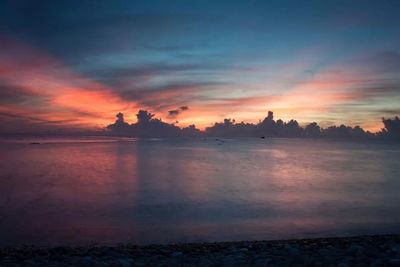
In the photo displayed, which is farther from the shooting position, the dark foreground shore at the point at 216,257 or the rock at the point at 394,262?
the dark foreground shore at the point at 216,257

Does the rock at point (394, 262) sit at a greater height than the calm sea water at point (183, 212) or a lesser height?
greater

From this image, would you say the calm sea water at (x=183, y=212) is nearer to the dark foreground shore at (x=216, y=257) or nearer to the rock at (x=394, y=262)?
the dark foreground shore at (x=216, y=257)

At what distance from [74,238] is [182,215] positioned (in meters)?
7.79

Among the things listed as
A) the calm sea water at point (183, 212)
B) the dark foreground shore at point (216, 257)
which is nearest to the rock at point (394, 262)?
the dark foreground shore at point (216, 257)

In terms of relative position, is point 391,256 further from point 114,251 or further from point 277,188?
point 277,188

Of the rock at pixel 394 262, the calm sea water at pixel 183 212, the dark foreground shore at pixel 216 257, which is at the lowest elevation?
the calm sea water at pixel 183 212

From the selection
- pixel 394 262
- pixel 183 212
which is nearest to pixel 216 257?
pixel 394 262

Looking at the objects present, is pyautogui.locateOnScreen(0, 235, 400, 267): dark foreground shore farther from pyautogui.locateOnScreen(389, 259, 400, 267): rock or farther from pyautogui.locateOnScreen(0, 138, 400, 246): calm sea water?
pyautogui.locateOnScreen(0, 138, 400, 246): calm sea water

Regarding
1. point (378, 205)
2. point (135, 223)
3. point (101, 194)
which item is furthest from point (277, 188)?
point (135, 223)

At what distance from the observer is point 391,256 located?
411 inches

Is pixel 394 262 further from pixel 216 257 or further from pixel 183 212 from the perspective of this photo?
pixel 183 212

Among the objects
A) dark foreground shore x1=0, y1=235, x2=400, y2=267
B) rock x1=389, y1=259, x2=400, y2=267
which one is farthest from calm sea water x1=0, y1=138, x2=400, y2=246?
rock x1=389, y1=259, x2=400, y2=267

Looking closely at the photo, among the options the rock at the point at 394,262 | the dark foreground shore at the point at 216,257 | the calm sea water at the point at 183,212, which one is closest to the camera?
the rock at the point at 394,262

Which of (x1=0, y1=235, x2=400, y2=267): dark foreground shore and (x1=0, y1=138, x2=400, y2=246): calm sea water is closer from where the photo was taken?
(x1=0, y1=235, x2=400, y2=267): dark foreground shore
